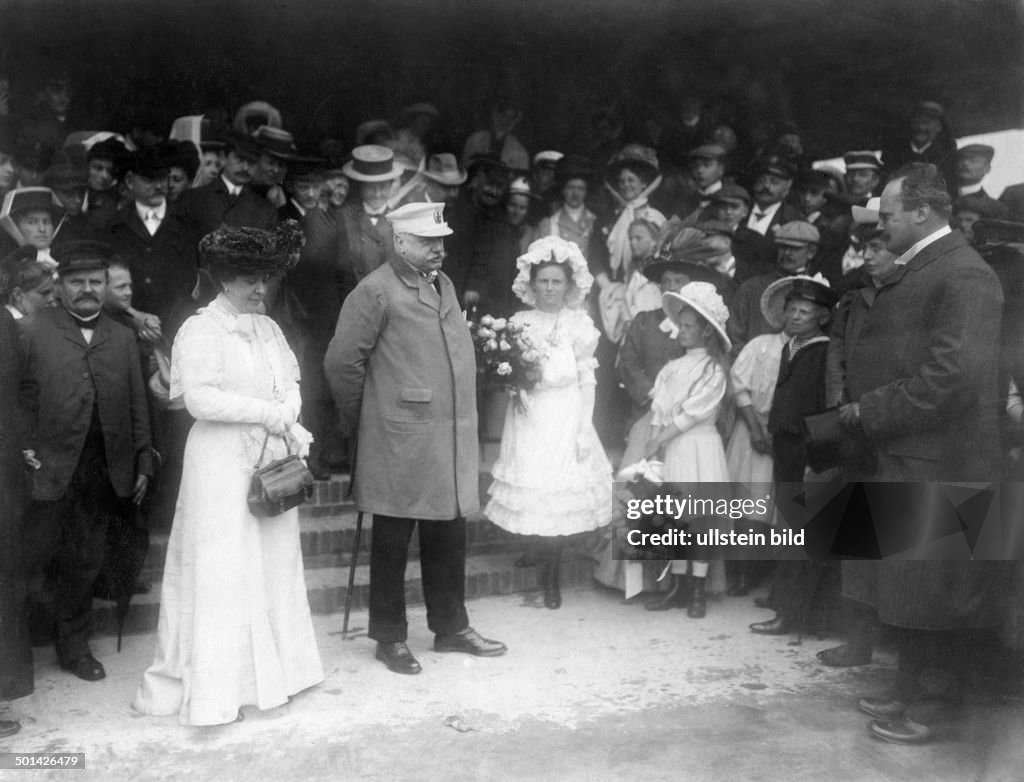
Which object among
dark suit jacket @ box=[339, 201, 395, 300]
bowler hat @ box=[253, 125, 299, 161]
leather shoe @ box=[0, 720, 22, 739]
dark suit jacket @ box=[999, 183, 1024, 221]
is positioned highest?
bowler hat @ box=[253, 125, 299, 161]

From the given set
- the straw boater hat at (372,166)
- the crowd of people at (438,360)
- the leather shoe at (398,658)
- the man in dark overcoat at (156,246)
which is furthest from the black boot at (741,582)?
the man in dark overcoat at (156,246)

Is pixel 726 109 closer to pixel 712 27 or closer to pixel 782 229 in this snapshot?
pixel 712 27

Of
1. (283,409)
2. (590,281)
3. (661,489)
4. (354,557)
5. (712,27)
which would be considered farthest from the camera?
(712,27)

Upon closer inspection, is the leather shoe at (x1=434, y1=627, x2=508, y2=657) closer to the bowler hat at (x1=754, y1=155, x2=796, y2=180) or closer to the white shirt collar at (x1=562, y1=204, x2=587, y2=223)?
the white shirt collar at (x1=562, y1=204, x2=587, y2=223)

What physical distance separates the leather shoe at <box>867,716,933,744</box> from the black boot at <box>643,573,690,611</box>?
189 cm

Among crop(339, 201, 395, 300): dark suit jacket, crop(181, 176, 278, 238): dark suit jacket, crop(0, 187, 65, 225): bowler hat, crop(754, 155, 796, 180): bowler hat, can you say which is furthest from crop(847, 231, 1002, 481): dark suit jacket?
crop(0, 187, 65, 225): bowler hat

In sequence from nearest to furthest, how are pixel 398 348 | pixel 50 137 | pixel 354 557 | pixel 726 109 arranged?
pixel 398 348 < pixel 354 557 < pixel 50 137 < pixel 726 109

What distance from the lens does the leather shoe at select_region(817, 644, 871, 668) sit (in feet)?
17.1

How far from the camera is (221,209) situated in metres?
6.63

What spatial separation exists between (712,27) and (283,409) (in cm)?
587

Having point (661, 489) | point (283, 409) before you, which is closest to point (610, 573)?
point (661, 489)

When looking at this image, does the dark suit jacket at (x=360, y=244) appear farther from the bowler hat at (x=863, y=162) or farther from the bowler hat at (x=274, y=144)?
the bowler hat at (x=863, y=162)

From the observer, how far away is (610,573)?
6.31 meters

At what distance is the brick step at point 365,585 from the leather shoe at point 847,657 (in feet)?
5.77
